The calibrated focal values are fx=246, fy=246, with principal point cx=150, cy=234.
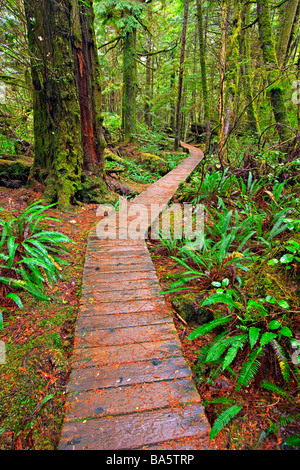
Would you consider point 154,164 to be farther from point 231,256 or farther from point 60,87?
point 231,256

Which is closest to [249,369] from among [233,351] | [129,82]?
[233,351]

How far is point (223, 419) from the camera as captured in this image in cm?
158

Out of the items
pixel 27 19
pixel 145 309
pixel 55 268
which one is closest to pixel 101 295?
pixel 145 309

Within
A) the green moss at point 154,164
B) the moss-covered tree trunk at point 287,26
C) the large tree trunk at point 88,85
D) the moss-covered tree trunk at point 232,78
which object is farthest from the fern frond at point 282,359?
the moss-covered tree trunk at point 287,26

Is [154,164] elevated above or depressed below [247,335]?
above

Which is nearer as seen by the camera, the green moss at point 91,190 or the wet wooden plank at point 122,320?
the wet wooden plank at point 122,320

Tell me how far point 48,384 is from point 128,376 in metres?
0.60

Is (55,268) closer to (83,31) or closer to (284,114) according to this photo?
(83,31)

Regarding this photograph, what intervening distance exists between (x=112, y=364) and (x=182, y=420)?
0.64m

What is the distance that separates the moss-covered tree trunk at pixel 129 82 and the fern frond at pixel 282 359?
11.7m

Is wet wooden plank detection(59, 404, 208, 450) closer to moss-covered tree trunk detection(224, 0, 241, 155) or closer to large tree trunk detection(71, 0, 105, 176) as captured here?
large tree trunk detection(71, 0, 105, 176)

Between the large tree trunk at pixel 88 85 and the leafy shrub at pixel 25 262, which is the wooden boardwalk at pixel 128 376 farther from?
the large tree trunk at pixel 88 85

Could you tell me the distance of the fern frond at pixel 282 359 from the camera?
1761mm

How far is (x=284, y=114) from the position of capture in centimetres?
680
